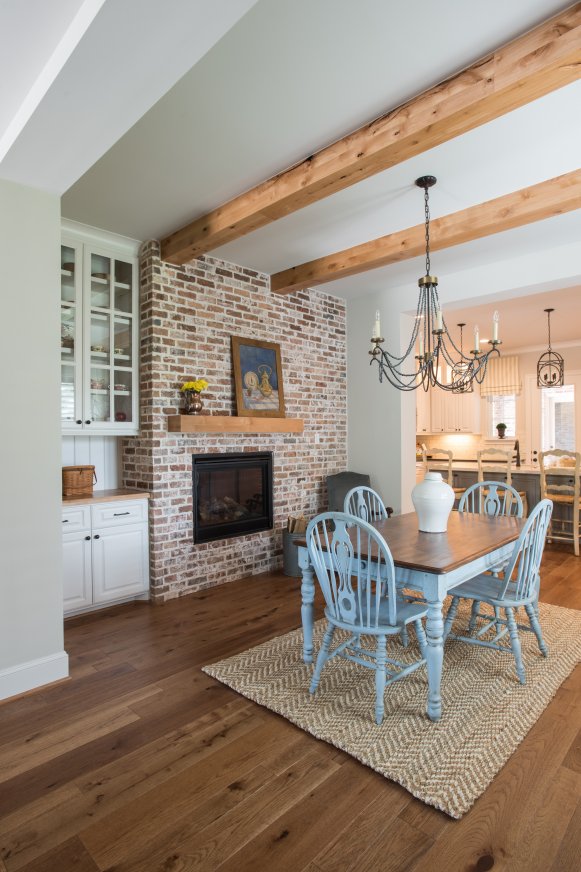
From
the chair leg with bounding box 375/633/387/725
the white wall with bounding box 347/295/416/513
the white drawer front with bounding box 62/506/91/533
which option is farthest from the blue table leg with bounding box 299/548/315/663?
the white wall with bounding box 347/295/416/513

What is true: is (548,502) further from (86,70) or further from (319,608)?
(86,70)

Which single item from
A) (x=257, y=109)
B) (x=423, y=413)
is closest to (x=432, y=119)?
(x=257, y=109)

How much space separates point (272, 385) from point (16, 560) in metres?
2.71

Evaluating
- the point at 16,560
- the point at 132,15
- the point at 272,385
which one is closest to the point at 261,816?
the point at 16,560

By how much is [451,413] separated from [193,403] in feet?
21.3

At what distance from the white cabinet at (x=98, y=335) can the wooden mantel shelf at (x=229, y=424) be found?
15.3 inches

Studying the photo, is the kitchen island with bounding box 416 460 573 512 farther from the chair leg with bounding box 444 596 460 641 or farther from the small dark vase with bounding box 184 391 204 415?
the small dark vase with bounding box 184 391 204 415

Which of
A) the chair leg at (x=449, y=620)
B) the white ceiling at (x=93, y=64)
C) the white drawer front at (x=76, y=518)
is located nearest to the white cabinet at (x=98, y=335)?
the white drawer front at (x=76, y=518)

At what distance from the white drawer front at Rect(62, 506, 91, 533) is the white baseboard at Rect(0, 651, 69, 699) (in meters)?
1.00

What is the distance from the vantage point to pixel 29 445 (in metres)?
2.58

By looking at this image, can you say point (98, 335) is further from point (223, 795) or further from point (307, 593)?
point (223, 795)

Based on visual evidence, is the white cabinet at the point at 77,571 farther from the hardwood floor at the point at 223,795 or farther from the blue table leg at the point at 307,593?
the blue table leg at the point at 307,593

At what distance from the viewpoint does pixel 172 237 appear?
379 cm

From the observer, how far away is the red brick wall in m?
3.90
